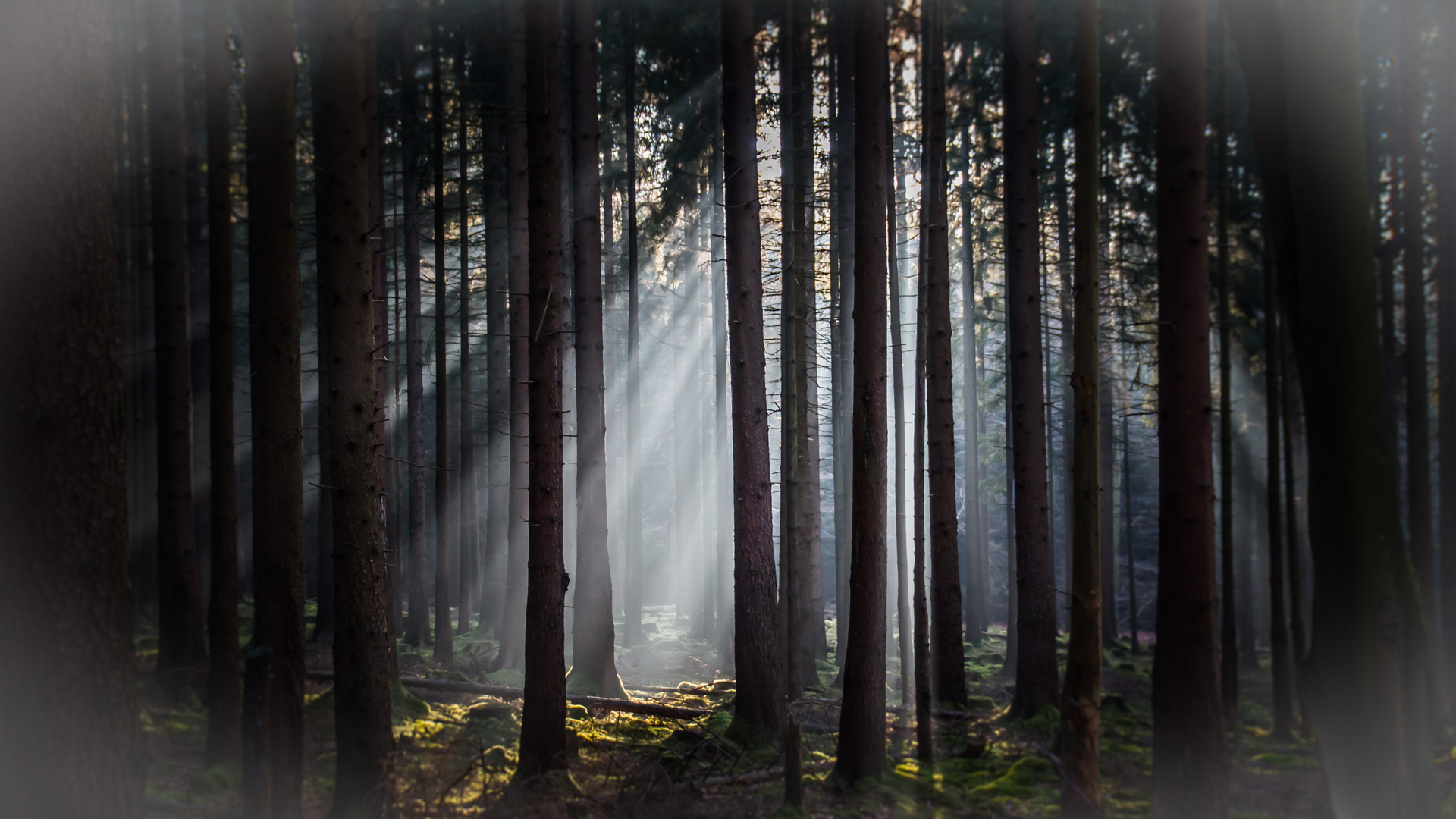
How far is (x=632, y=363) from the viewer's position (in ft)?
56.7

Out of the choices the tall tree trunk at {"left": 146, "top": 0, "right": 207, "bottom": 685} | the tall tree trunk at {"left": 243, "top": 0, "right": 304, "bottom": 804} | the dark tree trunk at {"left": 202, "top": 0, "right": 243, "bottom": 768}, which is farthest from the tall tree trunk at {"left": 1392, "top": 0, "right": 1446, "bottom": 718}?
the tall tree trunk at {"left": 146, "top": 0, "right": 207, "bottom": 685}

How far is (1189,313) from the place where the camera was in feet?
20.9

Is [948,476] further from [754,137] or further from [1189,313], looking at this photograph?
[754,137]

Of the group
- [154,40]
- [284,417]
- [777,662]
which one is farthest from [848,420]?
[154,40]

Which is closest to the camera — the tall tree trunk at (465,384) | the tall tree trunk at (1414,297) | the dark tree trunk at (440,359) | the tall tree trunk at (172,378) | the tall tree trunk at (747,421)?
the tall tree trunk at (172,378)

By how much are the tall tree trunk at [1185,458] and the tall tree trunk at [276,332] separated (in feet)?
23.7

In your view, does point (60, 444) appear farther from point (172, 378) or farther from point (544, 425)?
point (172, 378)

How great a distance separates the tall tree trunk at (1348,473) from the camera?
5.80 meters

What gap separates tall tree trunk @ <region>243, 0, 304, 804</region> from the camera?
6250 mm

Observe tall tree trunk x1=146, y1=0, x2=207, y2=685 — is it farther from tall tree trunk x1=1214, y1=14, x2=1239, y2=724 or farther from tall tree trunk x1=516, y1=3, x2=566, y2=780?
tall tree trunk x1=1214, y1=14, x2=1239, y2=724

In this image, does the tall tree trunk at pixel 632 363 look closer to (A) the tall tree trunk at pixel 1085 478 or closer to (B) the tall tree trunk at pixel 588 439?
(B) the tall tree trunk at pixel 588 439

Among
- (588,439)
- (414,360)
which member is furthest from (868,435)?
(414,360)

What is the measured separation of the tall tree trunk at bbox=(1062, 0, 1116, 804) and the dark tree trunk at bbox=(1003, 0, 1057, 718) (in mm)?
4673

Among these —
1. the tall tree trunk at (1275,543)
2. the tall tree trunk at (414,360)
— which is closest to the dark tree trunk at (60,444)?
the tall tree trunk at (1275,543)
